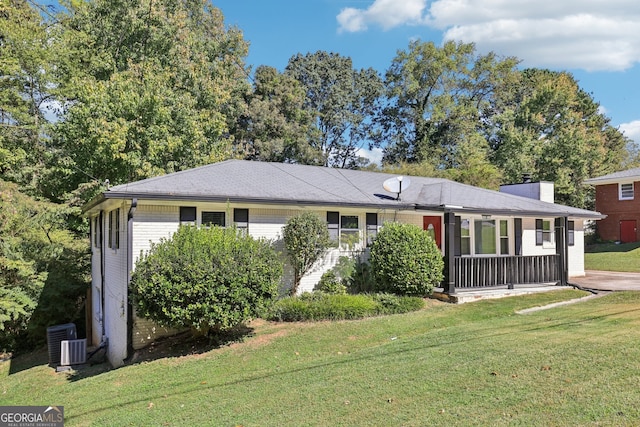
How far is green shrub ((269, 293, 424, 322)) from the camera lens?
11195mm

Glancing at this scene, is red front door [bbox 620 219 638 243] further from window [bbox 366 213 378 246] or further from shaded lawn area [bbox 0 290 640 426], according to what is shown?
window [bbox 366 213 378 246]

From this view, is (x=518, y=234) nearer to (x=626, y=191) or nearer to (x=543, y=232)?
(x=543, y=232)

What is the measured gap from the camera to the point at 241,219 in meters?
12.3

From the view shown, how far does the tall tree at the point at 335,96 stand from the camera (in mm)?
39625

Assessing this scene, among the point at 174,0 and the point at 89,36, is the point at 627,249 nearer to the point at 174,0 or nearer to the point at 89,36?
the point at 174,0

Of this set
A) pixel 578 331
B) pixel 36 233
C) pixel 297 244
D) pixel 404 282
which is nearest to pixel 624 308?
pixel 578 331

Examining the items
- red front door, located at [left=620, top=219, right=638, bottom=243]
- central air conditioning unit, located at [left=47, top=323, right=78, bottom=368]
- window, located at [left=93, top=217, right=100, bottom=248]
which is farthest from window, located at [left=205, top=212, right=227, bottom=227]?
red front door, located at [left=620, top=219, right=638, bottom=243]

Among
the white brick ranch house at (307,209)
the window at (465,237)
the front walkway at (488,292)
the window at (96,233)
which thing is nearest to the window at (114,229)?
the white brick ranch house at (307,209)

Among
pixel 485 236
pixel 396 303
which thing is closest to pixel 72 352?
pixel 396 303

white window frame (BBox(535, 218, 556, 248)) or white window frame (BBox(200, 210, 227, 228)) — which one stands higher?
white window frame (BBox(200, 210, 227, 228))

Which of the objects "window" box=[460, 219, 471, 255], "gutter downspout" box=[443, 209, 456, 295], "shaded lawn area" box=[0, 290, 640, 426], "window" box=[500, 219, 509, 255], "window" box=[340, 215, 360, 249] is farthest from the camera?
"window" box=[500, 219, 509, 255]

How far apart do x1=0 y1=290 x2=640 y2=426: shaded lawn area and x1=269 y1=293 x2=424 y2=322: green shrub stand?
0.41 metres

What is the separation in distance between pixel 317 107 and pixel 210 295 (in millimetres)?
32441

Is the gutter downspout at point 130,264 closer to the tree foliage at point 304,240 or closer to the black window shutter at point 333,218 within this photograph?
the tree foliage at point 304,240
